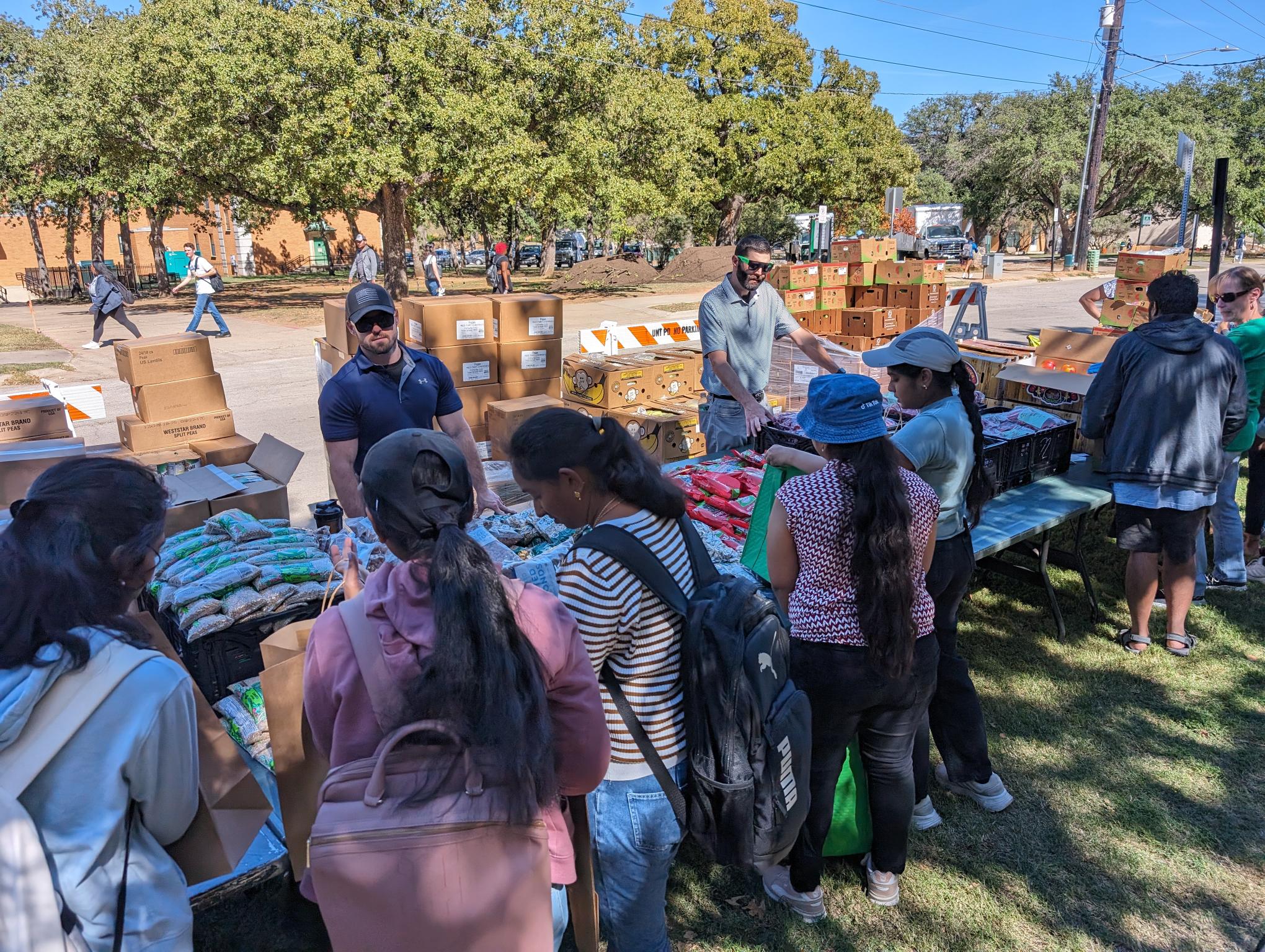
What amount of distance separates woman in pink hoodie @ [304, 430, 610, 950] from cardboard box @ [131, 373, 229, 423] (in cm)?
423

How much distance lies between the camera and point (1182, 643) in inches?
184

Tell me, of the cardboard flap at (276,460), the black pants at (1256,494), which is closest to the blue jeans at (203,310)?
the cardboard flap at (276,460)

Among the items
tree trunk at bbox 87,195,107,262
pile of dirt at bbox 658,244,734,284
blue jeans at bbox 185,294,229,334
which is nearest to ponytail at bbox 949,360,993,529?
blue jeans at bbox 185,294,229,334

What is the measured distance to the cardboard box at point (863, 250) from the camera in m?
10.8

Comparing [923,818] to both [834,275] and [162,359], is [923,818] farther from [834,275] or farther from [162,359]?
[834,275]

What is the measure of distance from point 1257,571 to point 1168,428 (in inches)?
84.0

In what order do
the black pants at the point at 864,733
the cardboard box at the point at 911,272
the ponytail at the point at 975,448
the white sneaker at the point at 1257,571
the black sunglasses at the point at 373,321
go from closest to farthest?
1. the black pants at the point at 864,733
2. the ponytail at the point at 975,448
3. the black sunglasses at the point at 373,321
4. the white sneaker at the point at 1257,571
5. the cardboard box at the point at 911,272

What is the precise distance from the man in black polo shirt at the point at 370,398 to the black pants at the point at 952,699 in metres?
1.92

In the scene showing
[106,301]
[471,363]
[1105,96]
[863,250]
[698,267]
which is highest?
[1105,96]

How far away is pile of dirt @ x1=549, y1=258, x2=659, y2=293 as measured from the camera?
31.7m

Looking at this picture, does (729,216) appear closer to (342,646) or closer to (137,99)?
(137,99)

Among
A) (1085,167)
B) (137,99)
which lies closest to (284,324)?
(137,99)

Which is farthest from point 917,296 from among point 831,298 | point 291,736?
point 291,736

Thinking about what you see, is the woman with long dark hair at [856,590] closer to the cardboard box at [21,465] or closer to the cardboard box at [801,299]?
the cardboard box at [21,465]
